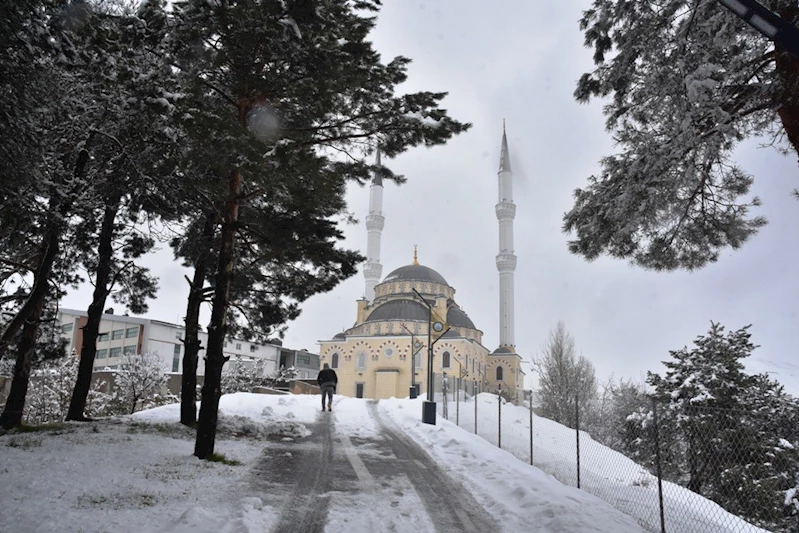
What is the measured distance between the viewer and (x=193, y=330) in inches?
482

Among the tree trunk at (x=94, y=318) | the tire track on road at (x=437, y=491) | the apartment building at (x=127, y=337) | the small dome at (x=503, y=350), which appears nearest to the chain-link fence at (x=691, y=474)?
the tire track on road at (x=437, y=491)

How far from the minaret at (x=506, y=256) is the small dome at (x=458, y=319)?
4367 millimetres

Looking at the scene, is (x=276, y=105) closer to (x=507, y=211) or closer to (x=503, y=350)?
(x=507, y=211)

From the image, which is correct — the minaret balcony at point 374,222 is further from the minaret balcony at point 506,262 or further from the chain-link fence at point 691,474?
the chain-link fence at point 691,474

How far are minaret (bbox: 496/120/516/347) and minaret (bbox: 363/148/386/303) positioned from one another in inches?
610

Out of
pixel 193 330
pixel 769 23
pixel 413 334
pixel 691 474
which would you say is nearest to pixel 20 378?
pixel 193 330

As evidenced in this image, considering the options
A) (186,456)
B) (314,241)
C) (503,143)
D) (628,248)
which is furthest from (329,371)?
(503,143)

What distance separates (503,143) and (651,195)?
68539 millimetres

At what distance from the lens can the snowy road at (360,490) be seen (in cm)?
573

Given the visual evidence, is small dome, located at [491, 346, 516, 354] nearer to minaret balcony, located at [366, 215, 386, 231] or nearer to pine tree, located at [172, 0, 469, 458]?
minaret balcony, located at [366, 215, 386, 231]

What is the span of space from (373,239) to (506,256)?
690 inches

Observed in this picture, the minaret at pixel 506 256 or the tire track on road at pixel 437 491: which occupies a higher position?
the minaret at pixel 506 256

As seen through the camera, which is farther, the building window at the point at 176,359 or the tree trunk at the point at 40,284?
the building window at the point at 176,359

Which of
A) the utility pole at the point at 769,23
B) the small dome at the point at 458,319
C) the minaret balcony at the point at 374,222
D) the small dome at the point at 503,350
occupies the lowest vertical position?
the small dome at the point at 503,350
